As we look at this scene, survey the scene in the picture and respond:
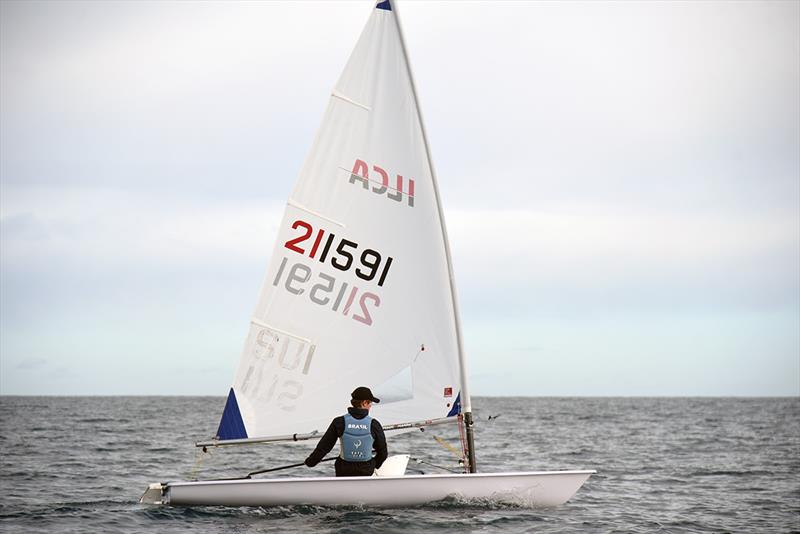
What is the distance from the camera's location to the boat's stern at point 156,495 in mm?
12711

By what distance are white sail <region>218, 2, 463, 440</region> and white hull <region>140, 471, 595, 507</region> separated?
1.15 m

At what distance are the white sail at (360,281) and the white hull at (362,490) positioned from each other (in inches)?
45.2

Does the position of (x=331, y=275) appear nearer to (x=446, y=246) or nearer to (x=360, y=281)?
(x=360, y=281)

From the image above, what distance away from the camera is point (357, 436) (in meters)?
12.3

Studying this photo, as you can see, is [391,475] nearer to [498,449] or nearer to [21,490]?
[21,490]

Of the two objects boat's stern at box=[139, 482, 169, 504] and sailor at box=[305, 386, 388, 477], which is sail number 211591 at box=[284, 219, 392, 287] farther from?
boat's stern at box=[139, 482, 169, 504]

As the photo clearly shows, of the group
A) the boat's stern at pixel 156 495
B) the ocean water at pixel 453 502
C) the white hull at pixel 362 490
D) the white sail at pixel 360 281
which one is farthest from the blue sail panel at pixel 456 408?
the boat's stern at pixel 156 495

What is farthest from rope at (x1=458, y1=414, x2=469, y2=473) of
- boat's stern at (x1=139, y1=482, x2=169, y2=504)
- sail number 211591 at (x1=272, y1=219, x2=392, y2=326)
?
boat's stern at (x1=139, y1=482, x2=169, y2=504)

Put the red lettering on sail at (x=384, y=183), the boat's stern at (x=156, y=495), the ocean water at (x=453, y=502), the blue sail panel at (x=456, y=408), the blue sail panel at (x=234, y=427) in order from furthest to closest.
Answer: the red lettering on sail at (x=384, y=183), the blue sail panel at (x=456, y=408), the blue sail panel at (x=234, y=427), the boat's stern at (x=156, y=495), the ocean water at (x=453, y=502)

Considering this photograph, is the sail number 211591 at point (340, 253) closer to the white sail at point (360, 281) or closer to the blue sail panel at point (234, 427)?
the white sail at point (360, 281)

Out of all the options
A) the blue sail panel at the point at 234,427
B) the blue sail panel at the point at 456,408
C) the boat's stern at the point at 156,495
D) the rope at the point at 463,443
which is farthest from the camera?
the blue sail panel at the point at 456,408

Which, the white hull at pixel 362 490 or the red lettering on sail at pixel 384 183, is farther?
the red lettering on sail at pixel 384 183

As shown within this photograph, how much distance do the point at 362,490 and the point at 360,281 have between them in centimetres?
313

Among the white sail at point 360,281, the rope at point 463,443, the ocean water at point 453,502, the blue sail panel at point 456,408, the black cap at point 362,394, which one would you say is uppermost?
the white sail at point 360,281
